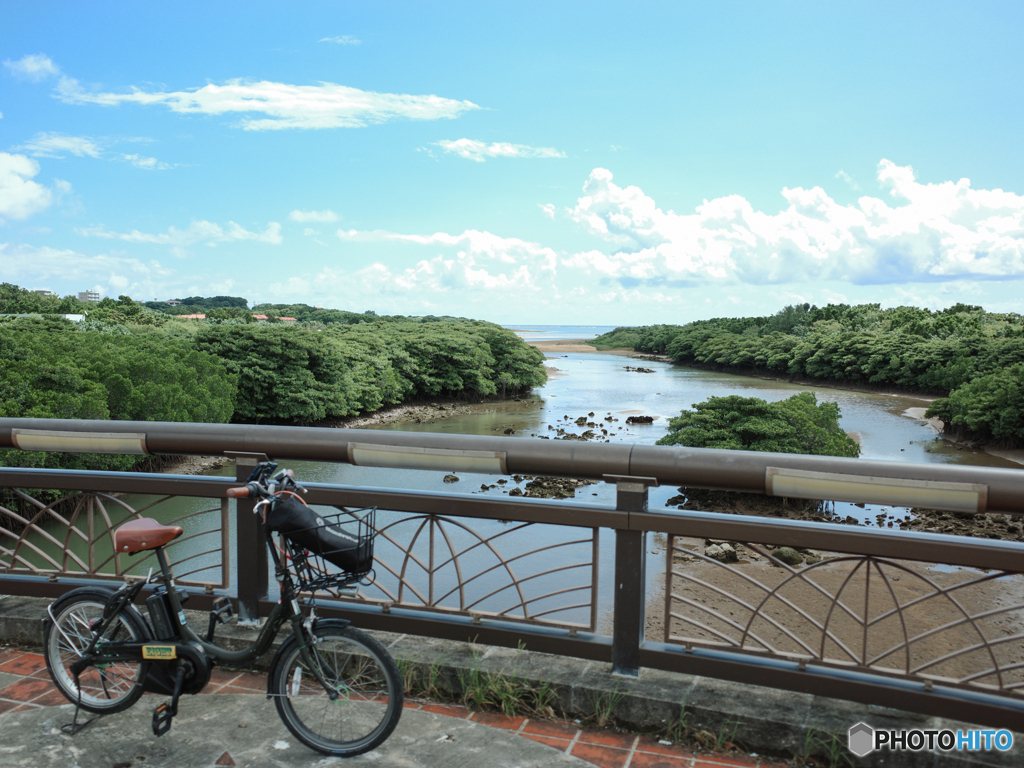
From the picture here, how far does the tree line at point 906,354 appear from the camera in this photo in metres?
29.2

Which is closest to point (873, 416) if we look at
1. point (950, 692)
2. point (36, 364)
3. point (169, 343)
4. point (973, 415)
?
point (973, 415)

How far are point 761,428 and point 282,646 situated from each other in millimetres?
19451

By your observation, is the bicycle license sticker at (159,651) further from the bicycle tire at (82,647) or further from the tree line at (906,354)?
the tree line at (906,354)

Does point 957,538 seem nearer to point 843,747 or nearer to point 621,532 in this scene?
point 843,747

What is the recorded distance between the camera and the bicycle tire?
103 inches

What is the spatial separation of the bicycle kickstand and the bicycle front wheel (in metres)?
0.35

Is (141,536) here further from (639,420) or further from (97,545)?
(639,420)

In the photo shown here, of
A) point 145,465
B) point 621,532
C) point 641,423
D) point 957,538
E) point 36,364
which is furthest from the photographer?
point 641,423

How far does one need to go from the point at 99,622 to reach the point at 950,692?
2.84 meters

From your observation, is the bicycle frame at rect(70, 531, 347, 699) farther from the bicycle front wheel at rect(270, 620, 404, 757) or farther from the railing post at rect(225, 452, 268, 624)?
the railing post at rect(225, 452, 268, 624)

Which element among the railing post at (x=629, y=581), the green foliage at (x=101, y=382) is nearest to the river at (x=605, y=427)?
the railing post at (x=629, y=581)

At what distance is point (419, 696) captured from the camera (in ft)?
9.09

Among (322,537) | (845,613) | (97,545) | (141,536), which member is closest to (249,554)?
(141,536)

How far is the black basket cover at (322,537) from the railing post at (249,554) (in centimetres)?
70
